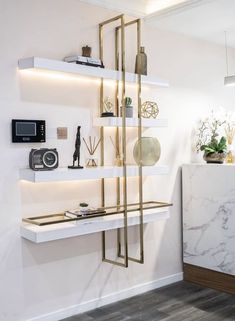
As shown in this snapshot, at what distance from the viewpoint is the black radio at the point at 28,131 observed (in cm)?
271

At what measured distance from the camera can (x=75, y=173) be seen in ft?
Result: 9.21

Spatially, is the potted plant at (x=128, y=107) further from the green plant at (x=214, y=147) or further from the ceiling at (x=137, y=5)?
the green plant at (x=214, y=147)

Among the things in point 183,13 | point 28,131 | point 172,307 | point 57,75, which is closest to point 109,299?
point 172,307

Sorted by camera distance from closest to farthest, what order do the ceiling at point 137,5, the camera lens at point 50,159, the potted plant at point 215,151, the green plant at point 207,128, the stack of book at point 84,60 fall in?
the camera lens at point 50,159, the stack of book at point 84,60, the ceiling at point 137,5, the potted plant at point 215,151, the green plant at point 207,128

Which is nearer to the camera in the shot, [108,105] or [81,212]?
[81,212]

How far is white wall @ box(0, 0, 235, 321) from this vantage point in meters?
2.72

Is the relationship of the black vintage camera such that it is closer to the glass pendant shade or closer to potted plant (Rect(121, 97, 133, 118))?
potted plant (Rect(121, 97, 133, 118))

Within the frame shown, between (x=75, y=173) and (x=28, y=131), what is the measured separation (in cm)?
44

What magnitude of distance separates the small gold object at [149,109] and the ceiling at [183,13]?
717 mm

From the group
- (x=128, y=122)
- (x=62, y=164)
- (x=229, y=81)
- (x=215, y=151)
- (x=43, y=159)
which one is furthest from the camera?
(x=229, y=81)

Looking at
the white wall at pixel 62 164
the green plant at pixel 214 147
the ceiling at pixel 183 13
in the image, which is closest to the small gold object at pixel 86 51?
the white wall at pixel 62 164

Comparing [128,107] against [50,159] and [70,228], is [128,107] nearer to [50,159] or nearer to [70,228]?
[50,159]

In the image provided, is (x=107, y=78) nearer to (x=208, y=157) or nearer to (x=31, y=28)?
(x=31, y=28)

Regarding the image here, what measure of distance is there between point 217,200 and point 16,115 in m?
1.90
